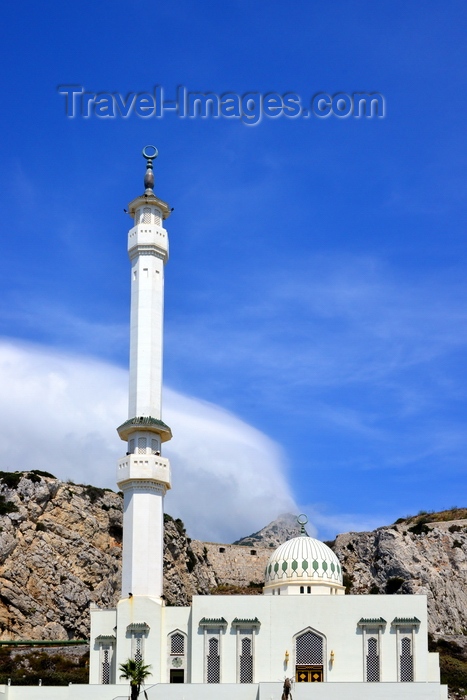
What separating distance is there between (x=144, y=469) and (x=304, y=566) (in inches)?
371

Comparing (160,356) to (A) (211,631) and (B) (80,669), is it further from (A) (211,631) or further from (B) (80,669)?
(B) (80,669)

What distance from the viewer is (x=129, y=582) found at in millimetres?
46344

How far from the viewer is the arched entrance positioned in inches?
1736

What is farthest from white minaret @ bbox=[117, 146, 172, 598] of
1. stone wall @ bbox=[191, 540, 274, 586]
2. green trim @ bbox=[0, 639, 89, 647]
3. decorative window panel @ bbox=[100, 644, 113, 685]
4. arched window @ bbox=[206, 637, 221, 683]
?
stone wall @ bbox=[191, 540, 274, 586]

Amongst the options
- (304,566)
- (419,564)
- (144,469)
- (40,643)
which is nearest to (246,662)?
(304,566)

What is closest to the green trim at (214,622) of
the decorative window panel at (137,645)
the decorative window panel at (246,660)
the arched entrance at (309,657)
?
the decorative window panel at (246,660)

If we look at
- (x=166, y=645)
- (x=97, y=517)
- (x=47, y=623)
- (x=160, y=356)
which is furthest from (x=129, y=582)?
(x=97, y=517)

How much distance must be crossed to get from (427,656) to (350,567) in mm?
43337

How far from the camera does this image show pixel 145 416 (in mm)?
49188

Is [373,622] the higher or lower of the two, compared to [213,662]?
higher

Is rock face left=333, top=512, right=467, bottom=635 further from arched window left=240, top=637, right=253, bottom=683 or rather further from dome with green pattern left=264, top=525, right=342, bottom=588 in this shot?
arched window left=240, top=637, right=253, bottom=683

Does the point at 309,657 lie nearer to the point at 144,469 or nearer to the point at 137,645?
the point at 137,645

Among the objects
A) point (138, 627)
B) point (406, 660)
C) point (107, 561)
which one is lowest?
point (406, 660)

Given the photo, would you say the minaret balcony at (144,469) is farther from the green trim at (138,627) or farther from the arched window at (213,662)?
the arched window at (213,662)
